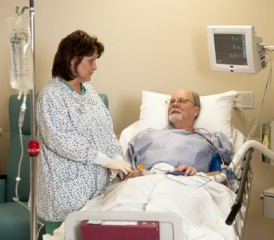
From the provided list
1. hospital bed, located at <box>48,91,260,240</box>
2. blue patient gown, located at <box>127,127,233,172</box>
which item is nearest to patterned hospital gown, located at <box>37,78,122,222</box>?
hospital bed, located at <box>48,91,260,240</box>

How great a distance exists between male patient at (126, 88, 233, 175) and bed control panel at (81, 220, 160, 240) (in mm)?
817

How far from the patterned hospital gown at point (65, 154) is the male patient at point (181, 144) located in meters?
0.38

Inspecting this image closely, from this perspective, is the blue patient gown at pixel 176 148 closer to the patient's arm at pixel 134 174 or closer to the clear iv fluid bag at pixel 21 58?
the patient's arm at pixel 134 174

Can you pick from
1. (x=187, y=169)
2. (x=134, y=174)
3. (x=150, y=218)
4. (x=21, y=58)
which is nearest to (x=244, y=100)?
(x=187, y=169)

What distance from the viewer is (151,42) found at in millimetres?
3637

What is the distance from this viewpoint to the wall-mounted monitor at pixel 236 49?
2.83 metres

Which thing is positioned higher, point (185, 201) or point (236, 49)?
point (236, 49)

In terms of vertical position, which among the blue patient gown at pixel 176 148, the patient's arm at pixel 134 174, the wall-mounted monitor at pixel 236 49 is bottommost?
the patient's arm at pixel 134 174

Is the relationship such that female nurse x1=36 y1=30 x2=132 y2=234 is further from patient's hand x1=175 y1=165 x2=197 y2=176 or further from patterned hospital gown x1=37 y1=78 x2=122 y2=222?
patient's hand x1=175 y1=165 x2=197 y2=176

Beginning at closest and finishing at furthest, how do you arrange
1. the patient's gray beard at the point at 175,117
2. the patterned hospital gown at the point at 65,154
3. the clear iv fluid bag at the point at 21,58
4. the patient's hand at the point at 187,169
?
the clear iv fluid bag at the point at 21,58 < the patterned hospital gown at the point at 65,154 < the patient's hand at the point at 187,169 < the patient's gray beard at the point at 175,117

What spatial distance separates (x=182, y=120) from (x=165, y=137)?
0.61 feet

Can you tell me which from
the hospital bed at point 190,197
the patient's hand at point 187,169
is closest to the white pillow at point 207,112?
the hospital bed at point 190,197

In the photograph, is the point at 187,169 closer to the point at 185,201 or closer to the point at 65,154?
the point at 185,201

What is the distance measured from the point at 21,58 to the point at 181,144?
1336mm
